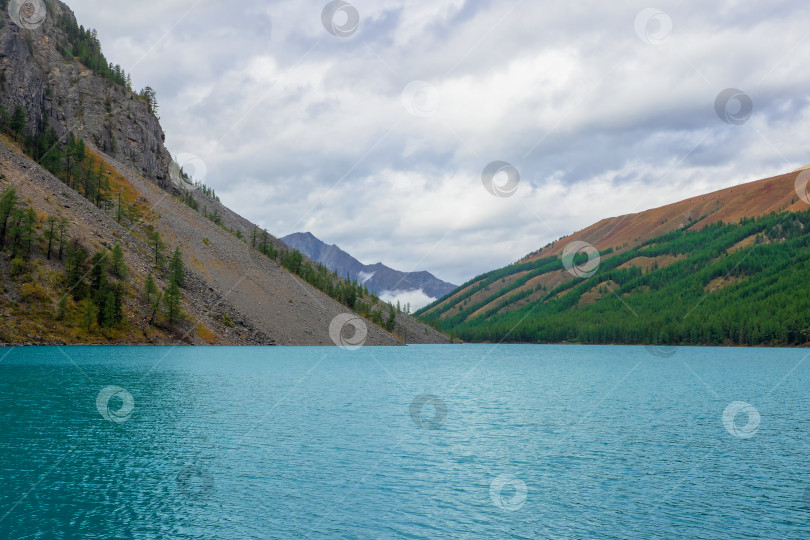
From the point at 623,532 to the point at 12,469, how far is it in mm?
30148

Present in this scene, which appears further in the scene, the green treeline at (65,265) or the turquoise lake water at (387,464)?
the green treeline at (65,265)

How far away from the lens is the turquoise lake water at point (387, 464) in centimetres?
2259

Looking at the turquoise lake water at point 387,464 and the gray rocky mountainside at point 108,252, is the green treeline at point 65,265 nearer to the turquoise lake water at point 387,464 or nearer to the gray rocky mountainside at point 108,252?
the gray rocky mountainside at point 108,252

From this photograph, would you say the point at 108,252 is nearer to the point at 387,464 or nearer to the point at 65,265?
the point at 65,265

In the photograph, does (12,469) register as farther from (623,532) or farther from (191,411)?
(623,532)

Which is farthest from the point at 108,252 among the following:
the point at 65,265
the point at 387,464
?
the point at 387,464

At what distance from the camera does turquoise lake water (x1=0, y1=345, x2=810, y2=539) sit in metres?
22.6

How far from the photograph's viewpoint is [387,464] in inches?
1281

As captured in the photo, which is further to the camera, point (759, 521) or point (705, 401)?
point (705, 401)

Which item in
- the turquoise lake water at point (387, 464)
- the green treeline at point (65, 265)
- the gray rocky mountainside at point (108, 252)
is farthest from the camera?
the gray rocky mountainside at point (108, 252)

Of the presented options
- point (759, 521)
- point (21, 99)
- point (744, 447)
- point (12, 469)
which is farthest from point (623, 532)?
point (21, 99)

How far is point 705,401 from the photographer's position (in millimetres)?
63156

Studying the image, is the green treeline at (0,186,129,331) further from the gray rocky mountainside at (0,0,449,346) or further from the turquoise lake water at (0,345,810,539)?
the turquoise lake water at (0,345,810,539)

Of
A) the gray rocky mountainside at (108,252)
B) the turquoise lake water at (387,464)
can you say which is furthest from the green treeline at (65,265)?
the turquoise lake water at (387,464)
